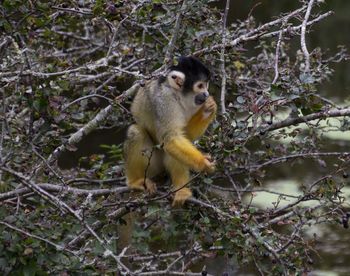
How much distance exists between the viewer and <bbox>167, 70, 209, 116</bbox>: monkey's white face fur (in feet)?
15.3

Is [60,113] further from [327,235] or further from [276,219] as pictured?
[327,235]

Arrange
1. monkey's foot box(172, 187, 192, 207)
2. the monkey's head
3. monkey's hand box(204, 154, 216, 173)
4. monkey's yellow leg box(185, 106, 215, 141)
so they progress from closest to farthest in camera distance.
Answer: monkey's hand box(204, 154, 216, 173)
monkey's foot box(172, 187, 192, 207)
the monkey's head
monkey's yellow leg box(185, 106, 215, 141)

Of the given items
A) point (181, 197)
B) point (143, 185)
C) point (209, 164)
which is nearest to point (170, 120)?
point (143, 185)

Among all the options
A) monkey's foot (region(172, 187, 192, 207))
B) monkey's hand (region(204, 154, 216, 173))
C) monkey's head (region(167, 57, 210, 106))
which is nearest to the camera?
monkey's hand (region(204, 154, 216, 173))

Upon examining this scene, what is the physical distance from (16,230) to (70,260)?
27 cm

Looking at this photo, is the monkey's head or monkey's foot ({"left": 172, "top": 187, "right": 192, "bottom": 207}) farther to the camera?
the monkey's head

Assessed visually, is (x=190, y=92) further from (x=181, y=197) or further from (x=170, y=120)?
(x=181, y=197)

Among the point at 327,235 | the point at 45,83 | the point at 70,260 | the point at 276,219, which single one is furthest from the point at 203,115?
the point at 327,235

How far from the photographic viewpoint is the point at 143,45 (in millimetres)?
5258

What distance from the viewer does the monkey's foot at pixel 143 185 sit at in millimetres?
4594

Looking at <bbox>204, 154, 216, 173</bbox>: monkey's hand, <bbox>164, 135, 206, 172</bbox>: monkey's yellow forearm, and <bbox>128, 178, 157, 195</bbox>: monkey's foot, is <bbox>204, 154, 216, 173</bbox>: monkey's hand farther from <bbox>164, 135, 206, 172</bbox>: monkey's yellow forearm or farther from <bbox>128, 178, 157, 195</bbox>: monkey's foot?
<bbox>128, 178, 157, 195</bbox>: monkey's foot

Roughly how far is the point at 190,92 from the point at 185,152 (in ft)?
1.33

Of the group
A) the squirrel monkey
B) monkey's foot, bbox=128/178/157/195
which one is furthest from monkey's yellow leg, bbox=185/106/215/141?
monkey's foot, bbox=128/178/157/195

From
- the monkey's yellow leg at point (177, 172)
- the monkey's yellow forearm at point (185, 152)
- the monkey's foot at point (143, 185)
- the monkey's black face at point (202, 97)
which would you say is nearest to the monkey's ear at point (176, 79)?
the monkey's black face at point (202, 97)
